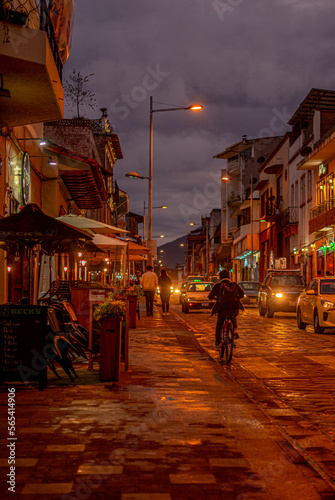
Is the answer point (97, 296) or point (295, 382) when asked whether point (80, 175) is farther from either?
point (295, 382)

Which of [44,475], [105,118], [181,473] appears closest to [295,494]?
[181,473]

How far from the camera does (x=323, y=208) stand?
127 feet

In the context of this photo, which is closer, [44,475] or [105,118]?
[44,475]

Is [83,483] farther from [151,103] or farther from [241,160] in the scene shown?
[241,160]

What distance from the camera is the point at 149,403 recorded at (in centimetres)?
761

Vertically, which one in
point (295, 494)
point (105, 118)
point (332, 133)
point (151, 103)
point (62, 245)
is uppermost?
point (105, 118)

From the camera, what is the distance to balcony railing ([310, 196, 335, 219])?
36.8 meters

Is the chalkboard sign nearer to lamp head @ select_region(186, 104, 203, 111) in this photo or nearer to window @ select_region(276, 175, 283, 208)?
lamp head @ select_region(186, 104, 203, 111)

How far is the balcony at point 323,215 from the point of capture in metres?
35.5

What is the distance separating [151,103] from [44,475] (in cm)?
3416

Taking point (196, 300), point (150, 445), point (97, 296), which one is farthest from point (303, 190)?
point (150, 445)

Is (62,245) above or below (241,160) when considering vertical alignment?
below

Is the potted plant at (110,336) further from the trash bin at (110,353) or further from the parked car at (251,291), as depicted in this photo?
the parked car at (251,291)

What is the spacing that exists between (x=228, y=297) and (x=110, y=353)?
3838 millimetres
